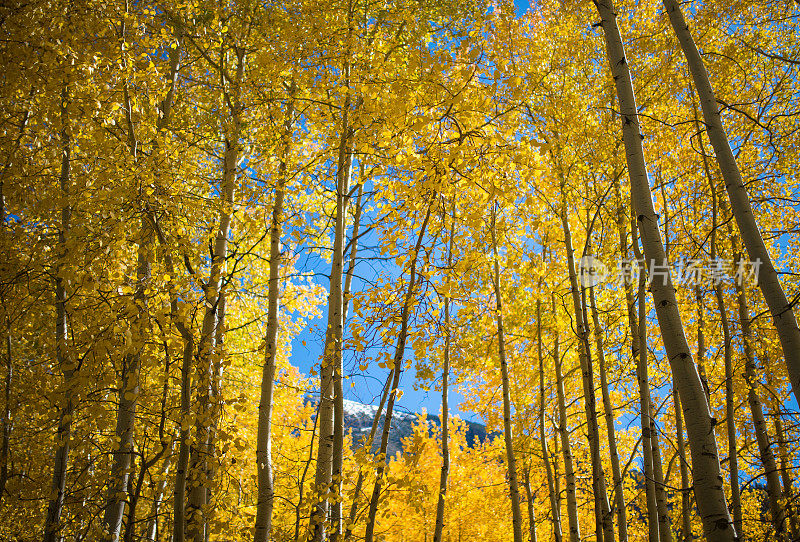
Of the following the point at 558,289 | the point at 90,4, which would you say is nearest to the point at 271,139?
the point at 90,4

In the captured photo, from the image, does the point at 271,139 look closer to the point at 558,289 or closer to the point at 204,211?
the point at 204,211

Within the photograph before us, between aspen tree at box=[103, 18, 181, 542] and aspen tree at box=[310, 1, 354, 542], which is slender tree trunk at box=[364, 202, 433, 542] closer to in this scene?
aspen tree at box=[310, 1, 354, 542]

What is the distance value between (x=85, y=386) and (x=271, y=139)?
276 cm

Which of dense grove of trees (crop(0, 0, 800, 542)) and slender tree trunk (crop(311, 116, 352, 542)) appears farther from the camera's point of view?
slender tree trunk (crop(311, 116, 352, 542))

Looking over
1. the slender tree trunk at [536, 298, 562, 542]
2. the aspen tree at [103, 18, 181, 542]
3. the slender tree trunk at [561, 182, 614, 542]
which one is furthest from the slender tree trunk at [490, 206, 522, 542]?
the aspen tree at [103, 18, 181, 542]

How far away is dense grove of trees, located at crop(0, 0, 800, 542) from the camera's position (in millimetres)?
3037

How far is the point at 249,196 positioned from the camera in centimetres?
434

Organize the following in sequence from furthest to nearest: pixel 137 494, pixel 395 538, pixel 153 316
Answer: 1. pixel 395 538
2. pixel 137 494
3. pixel 153 316

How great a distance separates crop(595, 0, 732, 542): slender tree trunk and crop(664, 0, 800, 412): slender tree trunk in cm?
63

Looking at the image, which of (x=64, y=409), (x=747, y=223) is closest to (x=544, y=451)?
(x=747, y=223)

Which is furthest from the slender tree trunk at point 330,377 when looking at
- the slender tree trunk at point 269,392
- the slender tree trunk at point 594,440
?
the slender tree trunk at point 594,440

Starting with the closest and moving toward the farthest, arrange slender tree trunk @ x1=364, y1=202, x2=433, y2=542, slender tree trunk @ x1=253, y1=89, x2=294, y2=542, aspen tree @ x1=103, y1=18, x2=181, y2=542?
aspen tree @ x1=103, y1=18, x2=181, y2=542
slender tree trunk @ x1=364, y1=202, x2=433, y2=542
slender tree trunk @ x1=253, y1=89, x2=294, y2=542

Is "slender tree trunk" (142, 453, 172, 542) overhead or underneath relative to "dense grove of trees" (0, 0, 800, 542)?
underneath

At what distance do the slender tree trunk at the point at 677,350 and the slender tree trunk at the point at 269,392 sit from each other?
2.65 meters
